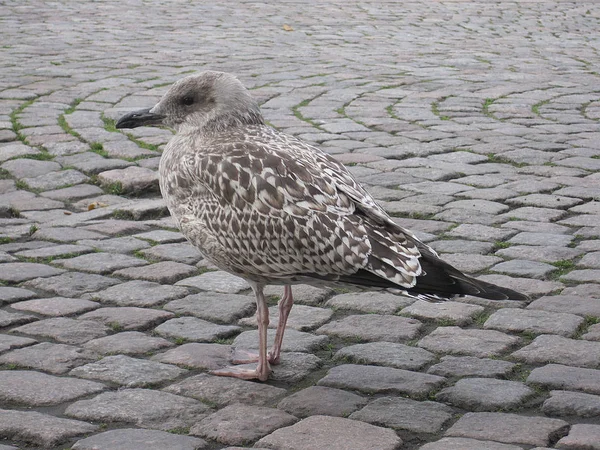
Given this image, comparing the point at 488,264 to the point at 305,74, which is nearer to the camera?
the point at 488,264

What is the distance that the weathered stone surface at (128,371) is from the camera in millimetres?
4086

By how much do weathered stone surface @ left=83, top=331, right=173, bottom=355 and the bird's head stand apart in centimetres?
99

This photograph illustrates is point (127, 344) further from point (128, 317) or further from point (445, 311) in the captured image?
point (445, 311)

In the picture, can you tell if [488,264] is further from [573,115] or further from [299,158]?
[573,115]

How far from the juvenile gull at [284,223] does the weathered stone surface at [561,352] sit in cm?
63

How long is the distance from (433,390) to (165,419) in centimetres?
110

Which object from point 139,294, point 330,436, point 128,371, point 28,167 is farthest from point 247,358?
point 28,167

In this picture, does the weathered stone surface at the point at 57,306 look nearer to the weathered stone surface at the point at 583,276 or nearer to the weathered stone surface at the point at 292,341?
the weathered stone surface at the point at 292,341

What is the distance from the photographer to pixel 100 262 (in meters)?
5.54

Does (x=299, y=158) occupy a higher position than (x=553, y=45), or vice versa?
(x=299, y=158)

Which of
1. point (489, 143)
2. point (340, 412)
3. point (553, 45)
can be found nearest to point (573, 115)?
point (489, 143)

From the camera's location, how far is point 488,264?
5438 millimetres

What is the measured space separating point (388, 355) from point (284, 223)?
0.86 metres

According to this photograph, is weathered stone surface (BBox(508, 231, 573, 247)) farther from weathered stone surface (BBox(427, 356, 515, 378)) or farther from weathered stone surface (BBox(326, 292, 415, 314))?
weathered stone surface (BBox(427, 356, 515, 378))
